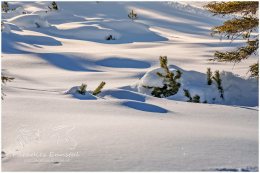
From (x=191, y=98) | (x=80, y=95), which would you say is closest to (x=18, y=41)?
(x=191, y=98)

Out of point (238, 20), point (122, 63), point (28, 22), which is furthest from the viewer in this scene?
point (28, 22)

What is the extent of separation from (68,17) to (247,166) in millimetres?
28736

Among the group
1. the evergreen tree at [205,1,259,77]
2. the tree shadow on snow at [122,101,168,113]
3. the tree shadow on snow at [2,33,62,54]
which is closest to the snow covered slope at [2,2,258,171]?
the tree shadow on snow at [122,101,168,113]

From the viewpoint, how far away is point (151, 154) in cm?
405

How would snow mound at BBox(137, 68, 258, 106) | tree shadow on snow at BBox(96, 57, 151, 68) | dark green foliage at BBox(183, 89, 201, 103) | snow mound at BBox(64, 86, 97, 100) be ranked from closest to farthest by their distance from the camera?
snow mound at BBox(64, 86, 97, 100) < dark green foliage at BBox(183, 89, 201, 103) < snow mound at BBox(137, 68, 258, 106) < tree shadow on snow at BBox(96, 57, 151, 68)

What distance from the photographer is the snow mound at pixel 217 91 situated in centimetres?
962

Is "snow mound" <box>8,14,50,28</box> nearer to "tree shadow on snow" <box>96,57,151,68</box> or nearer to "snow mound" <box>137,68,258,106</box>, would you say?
"tree shadow on snow" <box>96,57,151,68</box>

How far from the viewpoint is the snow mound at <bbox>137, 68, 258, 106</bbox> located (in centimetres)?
962

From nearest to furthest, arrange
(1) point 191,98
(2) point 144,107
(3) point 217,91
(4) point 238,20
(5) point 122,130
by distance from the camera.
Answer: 1. (5) point 122,130
2. (2) point 144,107
3. (4) point 238,20
4. (1) point 191,98
5. (3) point 217,91

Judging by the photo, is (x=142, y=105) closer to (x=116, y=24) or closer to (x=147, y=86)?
(x=147, y=86)

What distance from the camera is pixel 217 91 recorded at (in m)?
9.95

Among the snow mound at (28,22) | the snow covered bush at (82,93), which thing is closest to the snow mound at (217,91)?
the snow covered bush at (82,93)

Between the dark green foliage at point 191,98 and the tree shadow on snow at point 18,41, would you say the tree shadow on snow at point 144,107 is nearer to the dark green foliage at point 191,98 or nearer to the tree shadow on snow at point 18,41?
the dark green foliage at point 191,98

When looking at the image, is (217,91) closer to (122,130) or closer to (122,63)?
(122,130)
